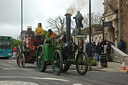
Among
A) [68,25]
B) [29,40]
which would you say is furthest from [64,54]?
[29,40]

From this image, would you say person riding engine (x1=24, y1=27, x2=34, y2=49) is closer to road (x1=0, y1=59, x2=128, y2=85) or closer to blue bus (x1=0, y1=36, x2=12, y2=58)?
road (x1=0, y1=59, x2=128, y2=85)

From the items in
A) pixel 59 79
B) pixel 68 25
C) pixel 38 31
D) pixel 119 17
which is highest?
pixel 119 17

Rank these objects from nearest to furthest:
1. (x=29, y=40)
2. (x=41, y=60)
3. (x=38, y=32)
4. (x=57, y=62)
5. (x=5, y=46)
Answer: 1. (x=57, y=62)
2. (x=41, y=60)
3. (x=29, y=40)
4. (x=38, y=32)
5. (x=5, y=46)

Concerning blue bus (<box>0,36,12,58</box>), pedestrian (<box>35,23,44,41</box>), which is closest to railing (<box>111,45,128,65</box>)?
pedestrian (<box>35,23,44,41</box>)

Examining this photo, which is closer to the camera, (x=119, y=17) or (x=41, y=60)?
(x=41, y=60)

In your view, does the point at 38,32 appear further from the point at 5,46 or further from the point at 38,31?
the point at 5,46

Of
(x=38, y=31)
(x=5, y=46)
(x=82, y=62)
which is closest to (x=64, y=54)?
(x=82, y=62)

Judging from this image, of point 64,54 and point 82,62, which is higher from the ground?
point 64,54

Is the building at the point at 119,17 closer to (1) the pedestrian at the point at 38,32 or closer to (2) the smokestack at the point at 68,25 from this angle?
(1) the pedestrian at the point at 38,32

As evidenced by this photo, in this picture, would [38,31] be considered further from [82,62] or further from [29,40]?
[82,62]

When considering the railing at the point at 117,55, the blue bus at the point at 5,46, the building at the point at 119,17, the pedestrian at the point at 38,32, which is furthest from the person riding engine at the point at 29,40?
the blue bus at the point at 5,46

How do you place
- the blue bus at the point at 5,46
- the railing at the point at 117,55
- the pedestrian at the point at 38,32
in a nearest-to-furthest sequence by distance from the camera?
the pedestrian at the point at 38,32 → the railing at the point at 117,55 → the blue bus at the point at 5,46

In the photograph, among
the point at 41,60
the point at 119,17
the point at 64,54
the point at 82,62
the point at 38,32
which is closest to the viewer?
the point at 82,62

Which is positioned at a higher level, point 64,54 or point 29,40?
point 29,40
